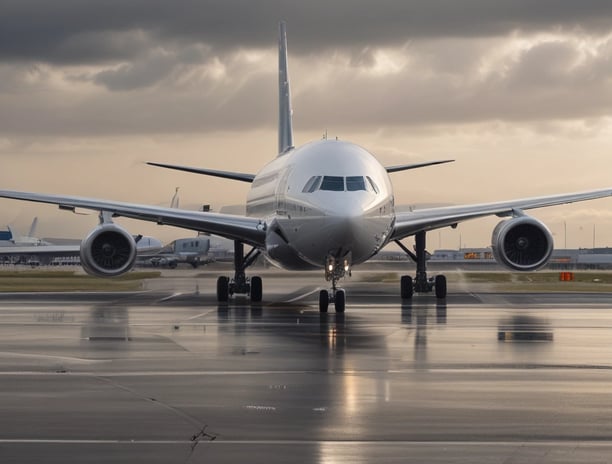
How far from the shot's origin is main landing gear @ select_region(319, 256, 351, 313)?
1179 inches

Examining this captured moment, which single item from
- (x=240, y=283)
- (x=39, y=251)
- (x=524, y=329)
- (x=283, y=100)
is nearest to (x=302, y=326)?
(x=524, y=329)

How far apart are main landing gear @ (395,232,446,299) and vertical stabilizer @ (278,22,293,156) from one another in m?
11.1

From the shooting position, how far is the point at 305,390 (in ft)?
45.2

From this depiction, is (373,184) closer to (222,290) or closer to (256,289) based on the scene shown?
(256,289)

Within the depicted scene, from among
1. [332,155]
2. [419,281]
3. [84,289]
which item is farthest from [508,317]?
[84,289]

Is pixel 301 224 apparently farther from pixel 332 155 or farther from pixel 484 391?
pixel 484 391

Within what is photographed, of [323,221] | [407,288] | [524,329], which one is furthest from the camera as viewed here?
[407,288]

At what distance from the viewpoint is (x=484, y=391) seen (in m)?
13.6

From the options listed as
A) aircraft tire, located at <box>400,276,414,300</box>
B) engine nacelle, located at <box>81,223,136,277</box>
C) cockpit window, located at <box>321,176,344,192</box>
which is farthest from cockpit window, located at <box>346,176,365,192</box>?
engine nacelle, located at <box>81,223,136,277</box>

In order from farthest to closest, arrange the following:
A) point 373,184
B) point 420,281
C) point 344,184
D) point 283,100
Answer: point 283,100 < point 420,281 < point 373,184 < point 344,184

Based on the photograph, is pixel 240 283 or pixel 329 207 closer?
Result: pixel 329 207

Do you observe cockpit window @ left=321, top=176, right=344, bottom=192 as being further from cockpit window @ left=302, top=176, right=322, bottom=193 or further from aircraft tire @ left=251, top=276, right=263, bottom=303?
aircraft tire @ left=251, top=276, right=263, bottom=303

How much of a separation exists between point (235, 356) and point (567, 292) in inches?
1092

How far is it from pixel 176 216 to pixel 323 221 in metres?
8.34
